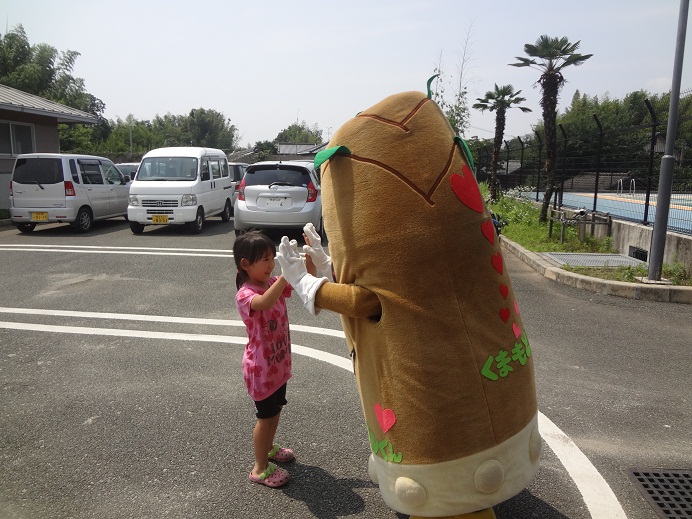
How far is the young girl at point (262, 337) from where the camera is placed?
8.98 ft

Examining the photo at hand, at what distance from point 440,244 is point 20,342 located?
472cm

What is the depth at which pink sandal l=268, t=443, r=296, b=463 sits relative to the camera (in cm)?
312

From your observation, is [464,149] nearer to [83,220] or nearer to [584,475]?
[584,475]

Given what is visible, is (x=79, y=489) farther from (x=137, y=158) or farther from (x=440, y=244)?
(x=137, y=158)

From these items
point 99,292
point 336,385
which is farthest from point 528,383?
point 99,292

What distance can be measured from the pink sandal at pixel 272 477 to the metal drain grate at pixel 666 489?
6.10 feet

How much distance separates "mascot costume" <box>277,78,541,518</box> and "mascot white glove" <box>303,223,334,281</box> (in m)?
0.25

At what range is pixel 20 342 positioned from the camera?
513 centimetres

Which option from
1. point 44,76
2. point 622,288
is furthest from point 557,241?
point 44,76

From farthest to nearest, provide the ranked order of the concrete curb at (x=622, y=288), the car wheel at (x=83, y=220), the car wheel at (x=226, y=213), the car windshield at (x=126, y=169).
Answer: the car windshield at (x=126, y=169) < the car wheel at (x=226, y=213) < the car wheel at (x=83, y=220) < the concrete curb at (x=622, y=288)

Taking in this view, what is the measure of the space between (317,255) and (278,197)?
8.68 metres

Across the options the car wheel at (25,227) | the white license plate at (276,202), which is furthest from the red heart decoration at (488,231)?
the car wheel at (25,227)

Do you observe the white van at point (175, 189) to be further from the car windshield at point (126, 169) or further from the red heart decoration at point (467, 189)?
the red heart decoration at point (467, 189)

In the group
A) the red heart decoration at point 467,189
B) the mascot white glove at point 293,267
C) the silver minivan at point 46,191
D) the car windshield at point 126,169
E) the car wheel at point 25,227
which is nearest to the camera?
the red heart decoration at point 467,189
